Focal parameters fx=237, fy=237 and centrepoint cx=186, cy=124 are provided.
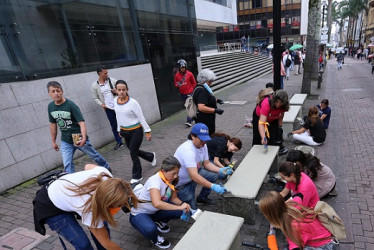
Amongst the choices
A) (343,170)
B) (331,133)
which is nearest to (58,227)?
(343,170)

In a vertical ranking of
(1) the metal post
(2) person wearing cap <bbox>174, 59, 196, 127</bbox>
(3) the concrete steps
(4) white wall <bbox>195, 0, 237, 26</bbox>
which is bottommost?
(3) the concrete steps

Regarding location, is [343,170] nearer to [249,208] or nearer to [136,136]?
[249,208]

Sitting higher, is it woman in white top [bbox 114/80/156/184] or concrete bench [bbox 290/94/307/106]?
woman in white top [bbox 114/80/156/184]

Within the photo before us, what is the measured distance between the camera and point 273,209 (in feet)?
7.09

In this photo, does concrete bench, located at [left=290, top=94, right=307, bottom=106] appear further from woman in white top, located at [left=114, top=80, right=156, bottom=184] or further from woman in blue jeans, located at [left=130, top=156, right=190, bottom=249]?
woman in blue jeans, located at [left=130, top=156, right=190, bottom=249]

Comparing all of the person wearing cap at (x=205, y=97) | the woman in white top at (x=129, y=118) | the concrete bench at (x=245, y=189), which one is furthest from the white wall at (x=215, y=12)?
the concrete bench at (x=245, y=189)

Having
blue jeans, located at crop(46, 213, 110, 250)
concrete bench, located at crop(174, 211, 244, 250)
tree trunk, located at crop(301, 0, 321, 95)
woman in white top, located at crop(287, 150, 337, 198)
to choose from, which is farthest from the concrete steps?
blue jeans, located at crop(46, 213, 110, 250)

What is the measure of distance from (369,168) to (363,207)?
134 cm

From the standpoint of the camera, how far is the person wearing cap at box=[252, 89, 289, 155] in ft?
12.8

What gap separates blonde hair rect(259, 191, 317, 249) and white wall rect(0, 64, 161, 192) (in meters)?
4.63

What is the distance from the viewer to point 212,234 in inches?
92.4

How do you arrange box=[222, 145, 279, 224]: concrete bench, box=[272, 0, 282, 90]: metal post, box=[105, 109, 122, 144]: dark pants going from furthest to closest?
box=[105, 109, 122, 144]: dark pants < box=[272, 0, 282, 90]: metal post < box=[222, 145, 279, 224]: concrete bench

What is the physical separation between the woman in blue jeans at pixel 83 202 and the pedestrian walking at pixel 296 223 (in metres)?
1.23

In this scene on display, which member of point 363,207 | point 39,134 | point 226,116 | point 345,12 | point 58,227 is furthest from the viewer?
point 345,12
